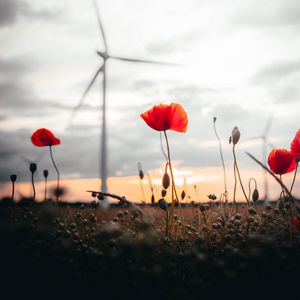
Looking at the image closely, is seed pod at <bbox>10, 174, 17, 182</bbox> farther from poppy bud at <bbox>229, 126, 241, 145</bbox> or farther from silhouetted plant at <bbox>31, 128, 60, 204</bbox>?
poppy bud at <bbox>229, 126, 241, 145</bbox>

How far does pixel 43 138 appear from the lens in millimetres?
5121

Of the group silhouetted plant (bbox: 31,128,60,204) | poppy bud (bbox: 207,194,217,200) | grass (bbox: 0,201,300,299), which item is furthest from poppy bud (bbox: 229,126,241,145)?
silhouetted plant (bbox: 31,128,60,204)

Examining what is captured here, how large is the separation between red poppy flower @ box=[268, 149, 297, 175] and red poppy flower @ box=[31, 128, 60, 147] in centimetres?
267

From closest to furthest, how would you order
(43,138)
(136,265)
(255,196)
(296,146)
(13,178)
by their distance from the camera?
(136,265), (296,146), (255,196), (13,178), (43,138)

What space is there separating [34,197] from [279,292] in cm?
335

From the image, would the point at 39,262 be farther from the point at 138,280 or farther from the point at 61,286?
the point at 138,280

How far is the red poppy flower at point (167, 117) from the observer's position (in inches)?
150

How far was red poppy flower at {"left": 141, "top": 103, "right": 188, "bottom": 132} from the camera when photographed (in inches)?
150

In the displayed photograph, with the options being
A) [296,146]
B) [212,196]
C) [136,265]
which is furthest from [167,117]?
[136,265]

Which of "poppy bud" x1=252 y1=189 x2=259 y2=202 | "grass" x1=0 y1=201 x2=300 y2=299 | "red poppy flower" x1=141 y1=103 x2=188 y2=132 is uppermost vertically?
"red poppy flower" x1=141 y1=103 x2=188 y2=132

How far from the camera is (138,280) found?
249 centimetres

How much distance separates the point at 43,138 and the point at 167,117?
6.53 ft

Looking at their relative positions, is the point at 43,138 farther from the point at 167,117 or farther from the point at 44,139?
the point at 167,117

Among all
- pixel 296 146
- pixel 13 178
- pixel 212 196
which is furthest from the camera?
pixel 13 178
